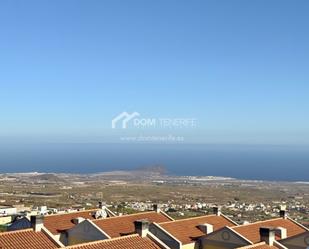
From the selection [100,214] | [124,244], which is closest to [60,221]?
[100,214]

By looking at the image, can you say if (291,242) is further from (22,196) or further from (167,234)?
(22,196)

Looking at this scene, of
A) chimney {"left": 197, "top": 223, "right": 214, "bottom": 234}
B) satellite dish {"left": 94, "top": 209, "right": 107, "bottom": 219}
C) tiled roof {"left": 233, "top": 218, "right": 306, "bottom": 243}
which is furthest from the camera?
satellite dish {"left": 94, "top": 209, "right": 107, "bottom": 219}

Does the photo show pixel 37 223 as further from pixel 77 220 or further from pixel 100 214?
pixel 100 214

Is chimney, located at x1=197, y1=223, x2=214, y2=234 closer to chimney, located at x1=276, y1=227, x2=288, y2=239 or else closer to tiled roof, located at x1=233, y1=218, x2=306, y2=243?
tiled roof, located at x1=233, y1=218, x2=306, y2=243

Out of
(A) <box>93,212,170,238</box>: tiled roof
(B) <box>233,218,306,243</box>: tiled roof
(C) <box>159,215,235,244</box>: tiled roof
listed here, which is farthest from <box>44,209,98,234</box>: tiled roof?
(B) <box>233,218,306,243</box>: tiled roof

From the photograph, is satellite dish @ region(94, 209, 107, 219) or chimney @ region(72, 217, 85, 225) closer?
chimney @ region(72, 217, 85, 225)

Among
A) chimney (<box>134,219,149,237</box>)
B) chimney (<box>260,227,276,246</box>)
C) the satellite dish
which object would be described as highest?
A: chimney (<box>134,219,149,237</box>)
